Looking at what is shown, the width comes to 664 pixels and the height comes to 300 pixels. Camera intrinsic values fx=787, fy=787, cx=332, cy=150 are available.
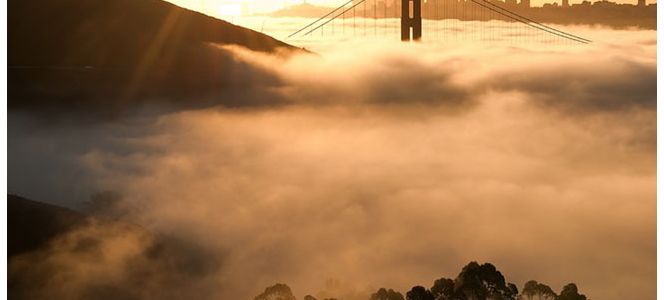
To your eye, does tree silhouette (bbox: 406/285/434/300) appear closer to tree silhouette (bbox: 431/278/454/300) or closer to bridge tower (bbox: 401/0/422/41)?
tree silhouette (bbox: 431/278/454/300)

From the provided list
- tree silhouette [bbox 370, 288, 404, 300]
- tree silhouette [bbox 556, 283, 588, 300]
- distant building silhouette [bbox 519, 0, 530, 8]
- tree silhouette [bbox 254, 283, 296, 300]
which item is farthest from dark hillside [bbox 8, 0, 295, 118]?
tree silhouette [bbox 556, 283, 588, 300]

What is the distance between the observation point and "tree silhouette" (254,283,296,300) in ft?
43.5

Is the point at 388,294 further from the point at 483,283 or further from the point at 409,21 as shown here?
the point at 409,21

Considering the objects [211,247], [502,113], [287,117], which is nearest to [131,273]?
[211,247]

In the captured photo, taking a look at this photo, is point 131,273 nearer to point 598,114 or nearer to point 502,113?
point 502,113

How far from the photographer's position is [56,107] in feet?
66.4

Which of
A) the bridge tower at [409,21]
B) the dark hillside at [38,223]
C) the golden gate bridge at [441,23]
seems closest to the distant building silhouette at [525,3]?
the golden gate bridge at [441,23]

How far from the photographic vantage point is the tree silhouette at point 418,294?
13048 millimetres

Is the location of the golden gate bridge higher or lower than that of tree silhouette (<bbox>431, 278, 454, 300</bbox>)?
higher

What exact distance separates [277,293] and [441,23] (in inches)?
364

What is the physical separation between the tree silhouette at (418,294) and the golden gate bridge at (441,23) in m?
5.20

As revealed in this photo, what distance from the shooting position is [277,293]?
13.4 meters

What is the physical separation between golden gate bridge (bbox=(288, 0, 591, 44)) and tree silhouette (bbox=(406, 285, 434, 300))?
5.20 metres

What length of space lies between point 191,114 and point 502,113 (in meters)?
6.60
